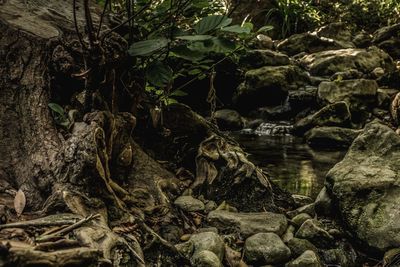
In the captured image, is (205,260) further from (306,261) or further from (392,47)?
(392,47)

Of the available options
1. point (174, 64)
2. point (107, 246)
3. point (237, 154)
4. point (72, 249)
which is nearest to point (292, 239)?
point (237, 154)

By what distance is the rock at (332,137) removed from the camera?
23.6ft

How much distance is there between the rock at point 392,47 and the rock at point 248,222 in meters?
11.7

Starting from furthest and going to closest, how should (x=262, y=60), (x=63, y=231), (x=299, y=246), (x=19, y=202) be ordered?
1. (x=262, y=60)
2. (x=299, y=246)
3. (x=19, y=202)
4. (x=63, y=231)

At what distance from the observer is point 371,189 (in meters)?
2.71

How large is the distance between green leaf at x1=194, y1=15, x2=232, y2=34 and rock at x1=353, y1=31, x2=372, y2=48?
1328 cm

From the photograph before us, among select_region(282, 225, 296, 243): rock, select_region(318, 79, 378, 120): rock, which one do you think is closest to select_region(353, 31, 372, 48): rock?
select_region(318, 79, 378, 120): rock

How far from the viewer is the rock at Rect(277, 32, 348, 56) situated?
13367 mm

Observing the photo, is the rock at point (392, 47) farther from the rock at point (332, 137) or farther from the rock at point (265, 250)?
the rock at point (265, 250)

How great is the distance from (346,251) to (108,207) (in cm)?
157

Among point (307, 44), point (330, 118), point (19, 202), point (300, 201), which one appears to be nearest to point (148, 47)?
point (19, 202)

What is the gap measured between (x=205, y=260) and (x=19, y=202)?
0.97 metres

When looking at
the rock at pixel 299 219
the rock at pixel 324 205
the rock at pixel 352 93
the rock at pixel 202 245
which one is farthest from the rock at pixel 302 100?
the rock at pixel 202 245

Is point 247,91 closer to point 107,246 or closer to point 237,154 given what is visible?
point 237,154
